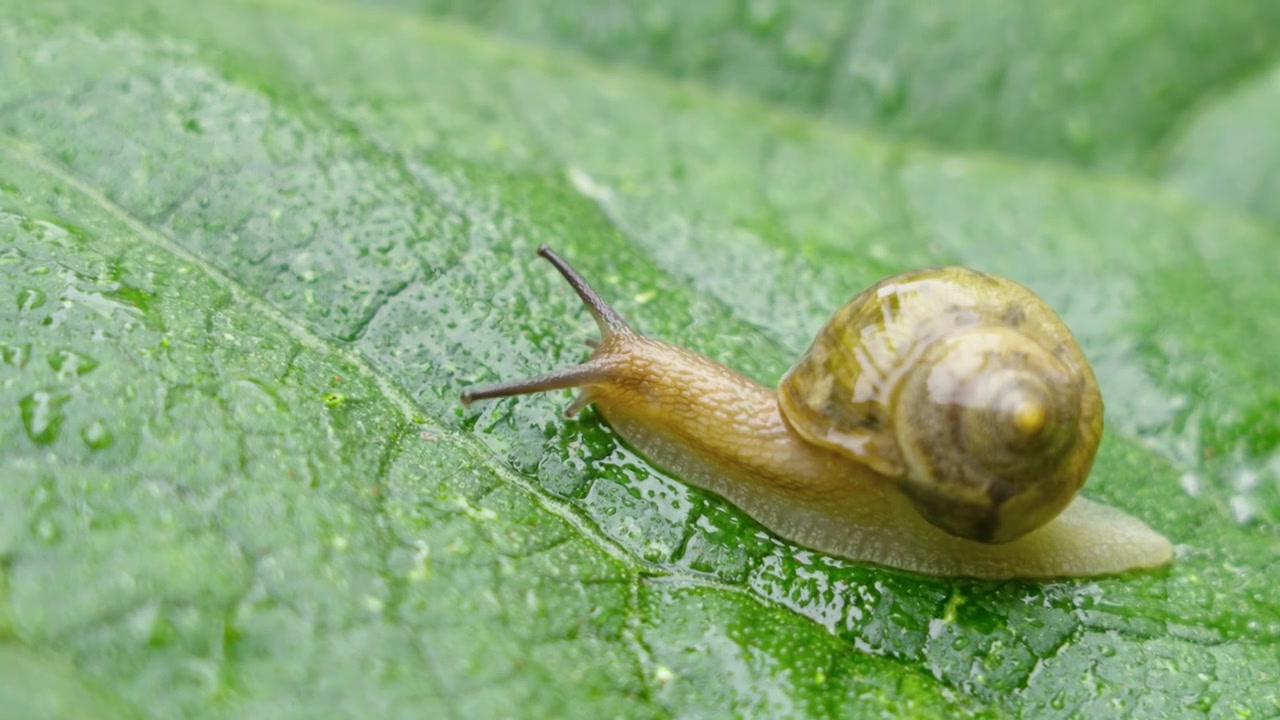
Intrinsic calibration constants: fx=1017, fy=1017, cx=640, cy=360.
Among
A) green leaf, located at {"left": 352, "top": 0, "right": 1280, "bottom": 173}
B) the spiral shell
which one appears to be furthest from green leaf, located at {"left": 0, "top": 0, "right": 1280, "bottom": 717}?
the spiral shell

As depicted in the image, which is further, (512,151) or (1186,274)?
(1186,274)

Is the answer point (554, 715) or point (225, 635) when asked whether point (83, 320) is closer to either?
point (225, 635)

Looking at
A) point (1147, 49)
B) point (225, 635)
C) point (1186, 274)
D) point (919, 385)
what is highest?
point (1147, 49)

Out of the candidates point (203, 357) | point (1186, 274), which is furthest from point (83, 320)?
point (1186, 274)

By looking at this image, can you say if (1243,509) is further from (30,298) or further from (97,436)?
(30,298)

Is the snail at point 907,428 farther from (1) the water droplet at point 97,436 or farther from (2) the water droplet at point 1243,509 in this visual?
(1) the water droplet at point 97,436

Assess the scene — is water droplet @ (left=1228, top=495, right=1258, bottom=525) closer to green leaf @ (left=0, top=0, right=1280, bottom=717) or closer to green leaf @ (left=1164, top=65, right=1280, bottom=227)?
green leaf @ (left=0, top=0, right=1280, bottom=717)
